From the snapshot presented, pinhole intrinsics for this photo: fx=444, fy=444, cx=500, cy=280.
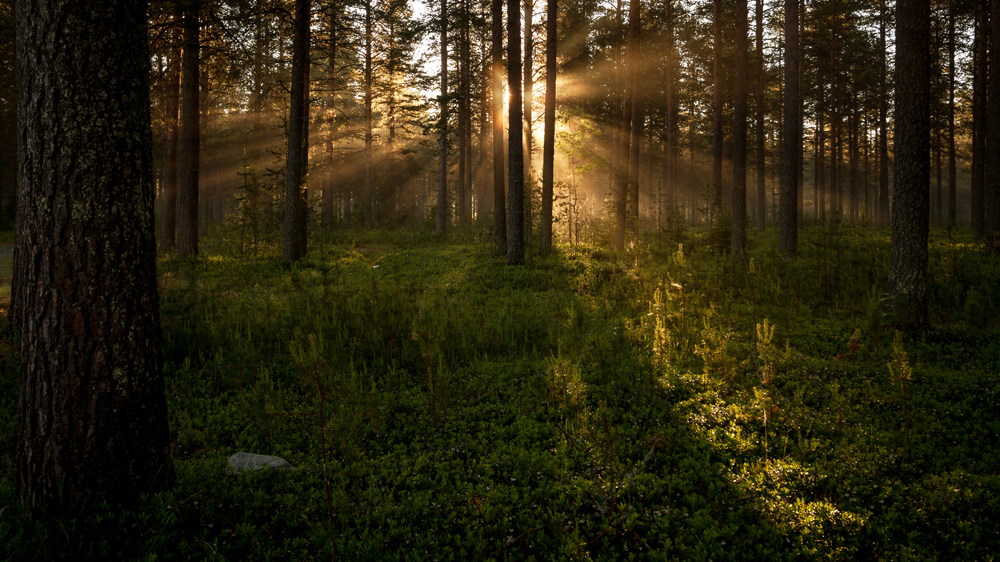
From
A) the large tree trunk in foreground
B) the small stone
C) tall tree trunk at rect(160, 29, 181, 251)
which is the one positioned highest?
tall tree trunk at rect(160, 29, 181, 251)

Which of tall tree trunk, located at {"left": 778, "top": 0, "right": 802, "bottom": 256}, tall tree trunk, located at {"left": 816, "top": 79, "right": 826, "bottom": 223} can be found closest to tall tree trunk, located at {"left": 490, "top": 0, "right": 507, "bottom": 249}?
tall tree trunk, located at {"left": 778, "top": 0, "right": 802, "bottom": 256}

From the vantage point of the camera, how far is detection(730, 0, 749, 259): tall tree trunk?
12.9m

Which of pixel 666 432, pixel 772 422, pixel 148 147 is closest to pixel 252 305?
pixel 148 147

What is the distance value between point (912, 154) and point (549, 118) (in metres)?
9.68

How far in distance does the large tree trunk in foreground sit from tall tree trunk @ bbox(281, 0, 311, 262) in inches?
387

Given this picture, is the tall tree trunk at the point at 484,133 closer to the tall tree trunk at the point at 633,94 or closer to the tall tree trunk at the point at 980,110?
the tall tree trunk at the point at 633,94

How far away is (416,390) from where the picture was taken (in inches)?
195

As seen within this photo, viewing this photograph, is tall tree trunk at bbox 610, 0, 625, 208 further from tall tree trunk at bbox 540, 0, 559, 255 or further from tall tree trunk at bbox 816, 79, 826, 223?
tall tree trunk at bbox 816, 79, 826, 223

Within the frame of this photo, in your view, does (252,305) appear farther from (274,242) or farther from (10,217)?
(10,217)

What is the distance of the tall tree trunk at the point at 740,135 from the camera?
12.9 m

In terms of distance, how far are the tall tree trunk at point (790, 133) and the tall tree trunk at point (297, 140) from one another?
1283 centimetres

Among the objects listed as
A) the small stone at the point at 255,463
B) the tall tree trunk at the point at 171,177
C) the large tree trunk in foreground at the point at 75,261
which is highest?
the tall tree trunk at the point at 171,177

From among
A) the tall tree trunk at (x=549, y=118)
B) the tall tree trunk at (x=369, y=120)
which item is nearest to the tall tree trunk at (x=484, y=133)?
the tall tree trunk at (x=369, y=120)

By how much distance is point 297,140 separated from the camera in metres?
12.1
